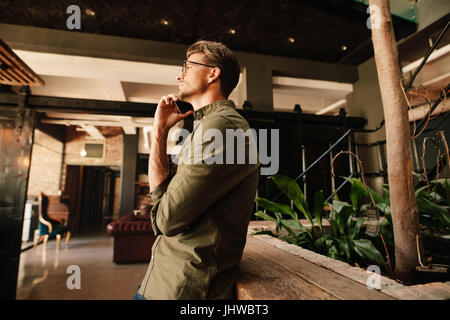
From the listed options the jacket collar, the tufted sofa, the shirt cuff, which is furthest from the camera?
the tufted sofa

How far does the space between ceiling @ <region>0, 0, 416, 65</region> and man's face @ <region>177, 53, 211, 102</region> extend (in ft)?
9.21

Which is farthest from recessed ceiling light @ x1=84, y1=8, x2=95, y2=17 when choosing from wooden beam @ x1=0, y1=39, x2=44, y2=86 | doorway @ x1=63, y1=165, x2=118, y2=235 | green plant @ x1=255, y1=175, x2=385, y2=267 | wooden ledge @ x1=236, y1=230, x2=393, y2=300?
doorway @ x1=63, y1=165, x2=118, y2=235

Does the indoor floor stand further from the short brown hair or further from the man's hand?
the short brown hair

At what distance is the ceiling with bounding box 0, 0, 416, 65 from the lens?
10.5 ft

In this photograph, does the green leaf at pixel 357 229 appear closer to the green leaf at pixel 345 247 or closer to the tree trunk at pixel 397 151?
the green leaf at pixel 345 247

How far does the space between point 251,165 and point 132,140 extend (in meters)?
7.90

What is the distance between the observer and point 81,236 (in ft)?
21.9

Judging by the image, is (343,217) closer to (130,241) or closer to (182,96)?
(182,96)

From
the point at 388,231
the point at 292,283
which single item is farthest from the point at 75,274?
the point at 388,231

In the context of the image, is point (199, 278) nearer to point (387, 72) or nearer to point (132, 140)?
point (387, 72)

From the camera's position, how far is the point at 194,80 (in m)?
0.98

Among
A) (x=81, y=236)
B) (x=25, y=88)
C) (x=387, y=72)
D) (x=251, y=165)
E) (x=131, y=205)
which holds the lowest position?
(x=81, y=236)

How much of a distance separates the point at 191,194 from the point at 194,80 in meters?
0.55
